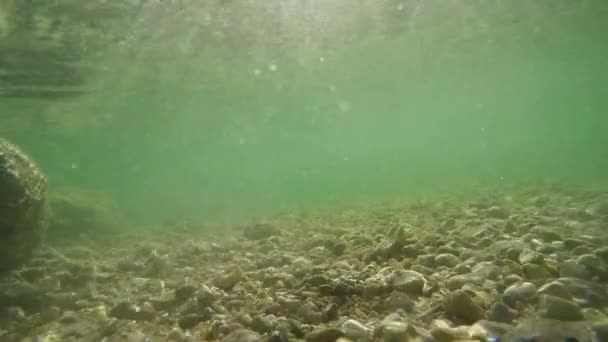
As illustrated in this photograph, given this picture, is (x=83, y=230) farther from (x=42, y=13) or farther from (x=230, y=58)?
(x=230, y=58)

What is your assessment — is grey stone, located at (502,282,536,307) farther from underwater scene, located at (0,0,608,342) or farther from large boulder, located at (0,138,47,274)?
large boulder, located at (0,138,47,274)

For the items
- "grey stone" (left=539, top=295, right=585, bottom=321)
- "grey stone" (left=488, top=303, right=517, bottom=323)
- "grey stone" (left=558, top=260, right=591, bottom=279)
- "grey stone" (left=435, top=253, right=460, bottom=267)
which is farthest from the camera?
"grey stone" (left=435, top=253, right=460, bottom=267)

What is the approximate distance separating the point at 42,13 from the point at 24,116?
21.7 m

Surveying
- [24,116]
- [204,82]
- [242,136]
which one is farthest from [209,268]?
[242,136]

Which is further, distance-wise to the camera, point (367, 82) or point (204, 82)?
point (367, 82)

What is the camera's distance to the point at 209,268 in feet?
22.9

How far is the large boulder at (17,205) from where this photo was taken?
258 inches

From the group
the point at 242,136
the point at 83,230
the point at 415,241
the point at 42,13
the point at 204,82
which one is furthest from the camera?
the point at 242,136

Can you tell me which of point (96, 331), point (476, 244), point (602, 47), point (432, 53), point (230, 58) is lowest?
point (96, 331)

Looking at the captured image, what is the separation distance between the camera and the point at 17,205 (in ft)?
22.0

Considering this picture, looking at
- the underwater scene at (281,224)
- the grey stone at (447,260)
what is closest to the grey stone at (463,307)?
the underwater scene at (281,224)

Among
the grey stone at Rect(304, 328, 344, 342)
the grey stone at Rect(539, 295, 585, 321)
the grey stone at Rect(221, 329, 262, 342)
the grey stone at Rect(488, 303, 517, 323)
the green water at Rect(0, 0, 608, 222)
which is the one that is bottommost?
the grey stone at Rect(221, 329, 262, 342)

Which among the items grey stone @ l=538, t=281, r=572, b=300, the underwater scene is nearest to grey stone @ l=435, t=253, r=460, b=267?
the underwater scene

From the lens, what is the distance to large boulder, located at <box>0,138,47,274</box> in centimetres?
656
